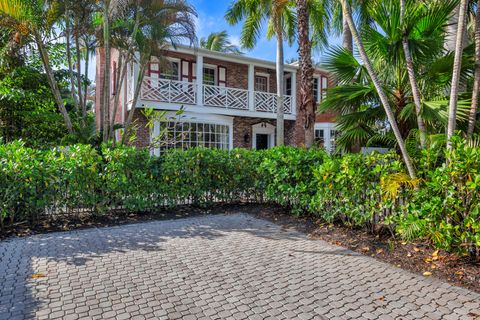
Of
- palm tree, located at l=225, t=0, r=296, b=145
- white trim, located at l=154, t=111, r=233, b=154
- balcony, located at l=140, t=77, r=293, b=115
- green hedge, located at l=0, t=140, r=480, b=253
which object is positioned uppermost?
palm tree, located at l=225, t=0, r=296, b=145

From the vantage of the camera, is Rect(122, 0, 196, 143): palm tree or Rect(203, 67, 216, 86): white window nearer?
Rect(122, 0, 196, 143): palm tree

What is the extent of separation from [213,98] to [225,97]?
62 centimetres

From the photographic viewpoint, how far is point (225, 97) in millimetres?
15070

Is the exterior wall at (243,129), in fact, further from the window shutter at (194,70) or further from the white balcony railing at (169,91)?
the white balcony railing at (169,91)

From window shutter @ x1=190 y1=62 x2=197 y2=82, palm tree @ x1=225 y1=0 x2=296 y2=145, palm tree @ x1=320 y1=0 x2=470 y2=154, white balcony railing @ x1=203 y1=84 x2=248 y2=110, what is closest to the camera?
palm tree @ x1=320 y1=0 x2=470 y2=154

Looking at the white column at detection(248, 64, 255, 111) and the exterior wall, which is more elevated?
the white column at detection(248, 64, 255, 111)

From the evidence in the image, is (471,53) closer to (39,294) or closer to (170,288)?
(170,288)

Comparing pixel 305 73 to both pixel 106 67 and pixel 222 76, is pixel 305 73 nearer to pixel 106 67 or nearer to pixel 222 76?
pixel 106 67

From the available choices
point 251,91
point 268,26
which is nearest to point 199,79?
point 251,91

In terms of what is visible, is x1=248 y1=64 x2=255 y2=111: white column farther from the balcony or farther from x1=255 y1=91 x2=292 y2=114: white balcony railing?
x1=255 y1=91 x2=292 y2=114: white balcony railing

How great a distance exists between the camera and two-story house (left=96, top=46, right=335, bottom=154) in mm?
13570

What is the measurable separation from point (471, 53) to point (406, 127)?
154 centimetres

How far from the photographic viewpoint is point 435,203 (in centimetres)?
397

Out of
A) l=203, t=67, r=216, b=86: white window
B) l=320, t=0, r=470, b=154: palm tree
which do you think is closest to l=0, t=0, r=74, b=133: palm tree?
l=320, t=0, r=470, b=154: palm tree
